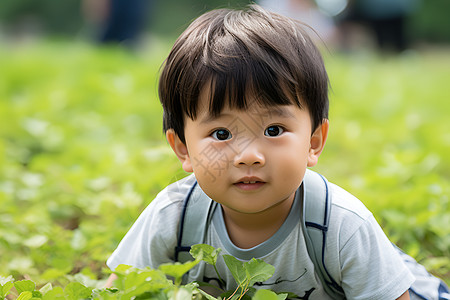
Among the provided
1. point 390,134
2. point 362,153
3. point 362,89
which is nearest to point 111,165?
point 362,153

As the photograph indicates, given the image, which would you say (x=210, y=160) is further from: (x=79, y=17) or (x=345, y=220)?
Answer: (x=79, y=17)

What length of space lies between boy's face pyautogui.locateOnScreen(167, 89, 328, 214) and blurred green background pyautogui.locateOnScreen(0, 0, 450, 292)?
396 mm

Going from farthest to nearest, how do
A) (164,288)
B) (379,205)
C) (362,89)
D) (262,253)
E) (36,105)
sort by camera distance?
(362,89) < (36,105) < (379,205) < (262,253) < (164,288)

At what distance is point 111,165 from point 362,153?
1335 millimetres

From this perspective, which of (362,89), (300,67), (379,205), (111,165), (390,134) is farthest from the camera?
(362,89)

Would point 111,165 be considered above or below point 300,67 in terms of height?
below

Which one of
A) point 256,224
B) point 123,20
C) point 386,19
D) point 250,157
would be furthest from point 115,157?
point 386,19

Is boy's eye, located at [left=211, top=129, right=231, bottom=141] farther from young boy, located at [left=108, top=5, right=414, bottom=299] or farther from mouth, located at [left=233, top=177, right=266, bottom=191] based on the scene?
mouth, located at [left=233, top=177, right=266, bottom=191]

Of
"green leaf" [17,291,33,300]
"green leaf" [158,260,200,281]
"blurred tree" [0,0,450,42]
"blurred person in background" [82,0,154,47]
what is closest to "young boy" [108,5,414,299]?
"green leaf" [158,260,200,281]

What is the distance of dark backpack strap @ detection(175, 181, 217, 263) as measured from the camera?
171 centimetres

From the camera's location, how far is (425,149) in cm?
322

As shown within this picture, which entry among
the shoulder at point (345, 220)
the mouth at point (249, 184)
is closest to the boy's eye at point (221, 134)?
the mouth at point (249, 184)

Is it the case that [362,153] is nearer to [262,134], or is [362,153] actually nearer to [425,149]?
[425,149]

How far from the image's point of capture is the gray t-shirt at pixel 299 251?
158 cm
